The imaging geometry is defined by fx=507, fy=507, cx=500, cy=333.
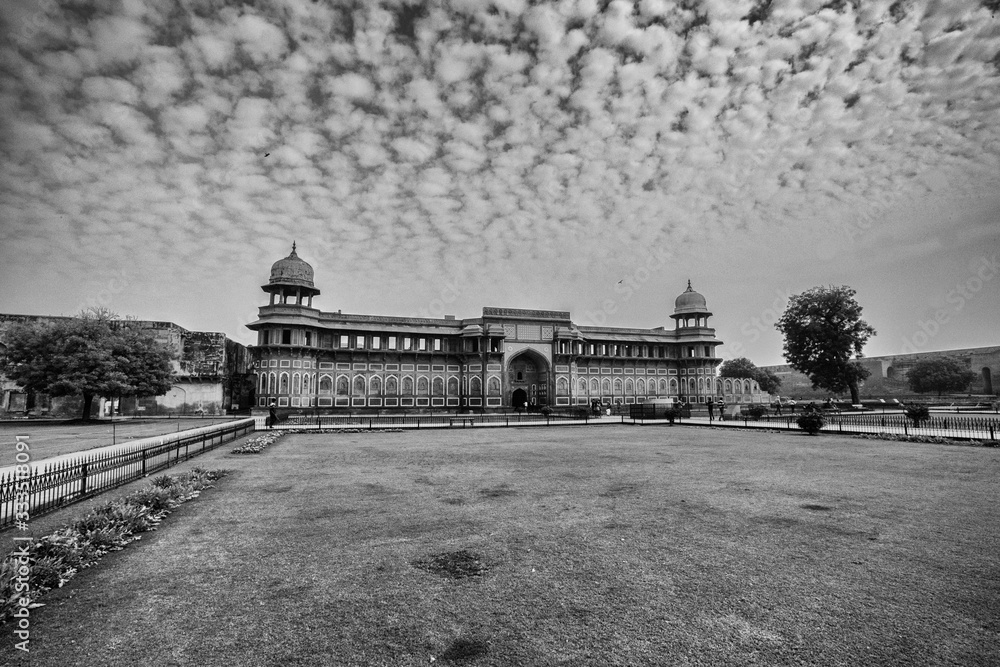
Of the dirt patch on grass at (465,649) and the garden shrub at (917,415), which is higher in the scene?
the garden shrub at (917,415)

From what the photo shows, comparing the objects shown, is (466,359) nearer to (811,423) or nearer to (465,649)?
(811,423)

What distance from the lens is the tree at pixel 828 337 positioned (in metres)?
47.0

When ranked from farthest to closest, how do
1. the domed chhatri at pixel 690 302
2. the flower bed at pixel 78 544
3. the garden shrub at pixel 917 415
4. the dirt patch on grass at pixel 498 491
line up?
the domed chhatri at pixel 690 302
the garden shrub at pixel 917 415
the dirt patch on grass at pixel 498 491
the flower bed at pixel 78 544

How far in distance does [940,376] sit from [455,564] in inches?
3504

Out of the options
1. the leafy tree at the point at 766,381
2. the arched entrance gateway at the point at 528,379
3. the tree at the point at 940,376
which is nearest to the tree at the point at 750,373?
the leafy tree at the point at 766,381

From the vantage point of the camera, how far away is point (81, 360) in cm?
3175

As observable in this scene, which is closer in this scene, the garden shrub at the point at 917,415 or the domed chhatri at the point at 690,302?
the garden shrub at the point at 917,415

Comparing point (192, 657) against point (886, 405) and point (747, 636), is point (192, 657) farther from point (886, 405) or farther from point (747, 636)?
point (886, 405)

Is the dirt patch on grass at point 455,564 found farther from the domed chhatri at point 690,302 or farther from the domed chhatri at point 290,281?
the domed chhatri at point 690,302

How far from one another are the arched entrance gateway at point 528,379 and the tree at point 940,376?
59801mm

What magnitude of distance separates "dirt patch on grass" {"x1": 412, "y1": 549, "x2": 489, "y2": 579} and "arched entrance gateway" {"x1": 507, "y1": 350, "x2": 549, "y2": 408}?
43.6 m

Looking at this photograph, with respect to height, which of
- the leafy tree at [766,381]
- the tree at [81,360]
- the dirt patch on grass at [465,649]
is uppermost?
the tree at [81,360]

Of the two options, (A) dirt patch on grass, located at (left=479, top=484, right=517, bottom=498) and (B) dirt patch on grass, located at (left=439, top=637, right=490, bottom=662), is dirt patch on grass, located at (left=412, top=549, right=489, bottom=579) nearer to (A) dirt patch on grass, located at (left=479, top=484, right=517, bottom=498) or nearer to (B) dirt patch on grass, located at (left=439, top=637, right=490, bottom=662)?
(B) dirt patch on grass, located at (left=439, top=637, right=490, bottom=662)

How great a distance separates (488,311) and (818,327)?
3099 cm
